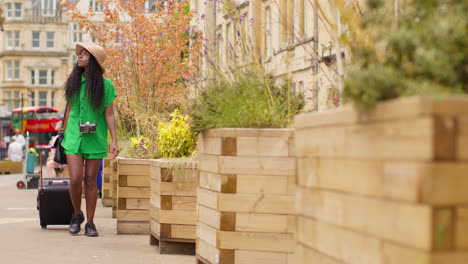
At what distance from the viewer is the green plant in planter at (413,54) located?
3062mm

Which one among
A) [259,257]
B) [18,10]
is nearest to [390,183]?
[259,257]

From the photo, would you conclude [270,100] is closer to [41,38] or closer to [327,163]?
[327,163]

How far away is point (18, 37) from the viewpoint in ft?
375

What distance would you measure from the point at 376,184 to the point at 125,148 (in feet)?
24.2

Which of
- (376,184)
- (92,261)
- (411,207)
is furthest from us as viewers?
(92,261)

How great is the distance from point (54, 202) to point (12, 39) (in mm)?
107235

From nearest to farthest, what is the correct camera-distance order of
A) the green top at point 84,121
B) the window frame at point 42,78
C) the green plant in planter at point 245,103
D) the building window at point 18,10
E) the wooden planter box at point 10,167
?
the green plant in planter at point 245,103
the green top at point 84,121
the wooden planter box at point 10,167
the window frame at point 42,78
the building window at point 18,10

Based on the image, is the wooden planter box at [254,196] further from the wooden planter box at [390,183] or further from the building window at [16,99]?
the building window at [16,99]

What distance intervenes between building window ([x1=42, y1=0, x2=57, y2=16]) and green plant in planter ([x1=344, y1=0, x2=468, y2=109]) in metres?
114

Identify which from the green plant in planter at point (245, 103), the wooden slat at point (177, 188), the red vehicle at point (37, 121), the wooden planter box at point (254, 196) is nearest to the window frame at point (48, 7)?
the red vehicle at point (37, 121)

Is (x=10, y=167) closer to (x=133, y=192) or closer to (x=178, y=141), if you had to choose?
(x=133, y=192)

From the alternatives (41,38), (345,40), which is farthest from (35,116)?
(345,40)

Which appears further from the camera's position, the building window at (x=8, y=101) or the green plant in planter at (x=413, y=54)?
the building window at (x=8, y=101)

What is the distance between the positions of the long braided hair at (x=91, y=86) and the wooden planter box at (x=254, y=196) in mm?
3587
